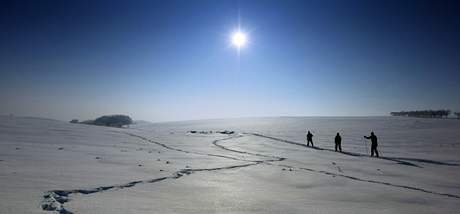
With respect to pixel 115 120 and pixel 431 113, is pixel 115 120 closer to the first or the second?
pixel 115 120

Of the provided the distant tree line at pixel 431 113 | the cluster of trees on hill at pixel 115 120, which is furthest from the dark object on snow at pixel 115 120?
the distant tree line at pixel 431 113

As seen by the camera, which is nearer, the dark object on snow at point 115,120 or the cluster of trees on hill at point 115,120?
the cluster of trees on hill at point 115,120

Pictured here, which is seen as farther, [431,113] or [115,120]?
[115,120]

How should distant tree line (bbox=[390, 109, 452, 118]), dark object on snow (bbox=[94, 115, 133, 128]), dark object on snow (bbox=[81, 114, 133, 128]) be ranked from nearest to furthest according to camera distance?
1. distant tree line (bbox=[390, 109, 452, 118])
2. dark object on snow (bbox=[81, 114, 133, 128])
3. dark object on snow (bbox=[94, 115, 133, 128])

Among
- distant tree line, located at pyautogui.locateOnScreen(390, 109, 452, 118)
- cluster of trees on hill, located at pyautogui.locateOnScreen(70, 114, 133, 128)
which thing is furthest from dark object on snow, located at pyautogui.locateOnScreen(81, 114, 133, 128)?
distant tree line, located at pyautogui.locateOnScreen(390, 109, 452, 118)

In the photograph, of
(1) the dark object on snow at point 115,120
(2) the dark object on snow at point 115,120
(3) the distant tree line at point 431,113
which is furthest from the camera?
(1) the dark object on snow at point 115,120

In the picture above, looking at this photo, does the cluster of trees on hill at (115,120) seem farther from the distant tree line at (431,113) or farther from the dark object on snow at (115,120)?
the distant tree line at (431,113)

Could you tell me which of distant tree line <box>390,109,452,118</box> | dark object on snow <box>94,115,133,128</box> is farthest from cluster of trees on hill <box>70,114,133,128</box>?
distant tree line <box>390,109,452,118</box>

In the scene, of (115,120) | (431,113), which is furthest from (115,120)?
(431,113)

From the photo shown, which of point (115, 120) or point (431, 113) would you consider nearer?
point (431, 113)

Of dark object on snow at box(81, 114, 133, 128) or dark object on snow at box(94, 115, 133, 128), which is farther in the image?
dark object on snow at box(94, 115, 133, 128)

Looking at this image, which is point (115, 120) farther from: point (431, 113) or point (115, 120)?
point (431, 113)

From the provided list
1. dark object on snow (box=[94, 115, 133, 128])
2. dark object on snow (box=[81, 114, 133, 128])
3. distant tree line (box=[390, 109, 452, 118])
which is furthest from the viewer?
dark object on snow (box=[94, 115, 133, 128])

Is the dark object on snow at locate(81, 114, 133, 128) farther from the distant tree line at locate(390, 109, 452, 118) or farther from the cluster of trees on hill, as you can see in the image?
the distant tree line at locate(390, 109, 452, 118)
